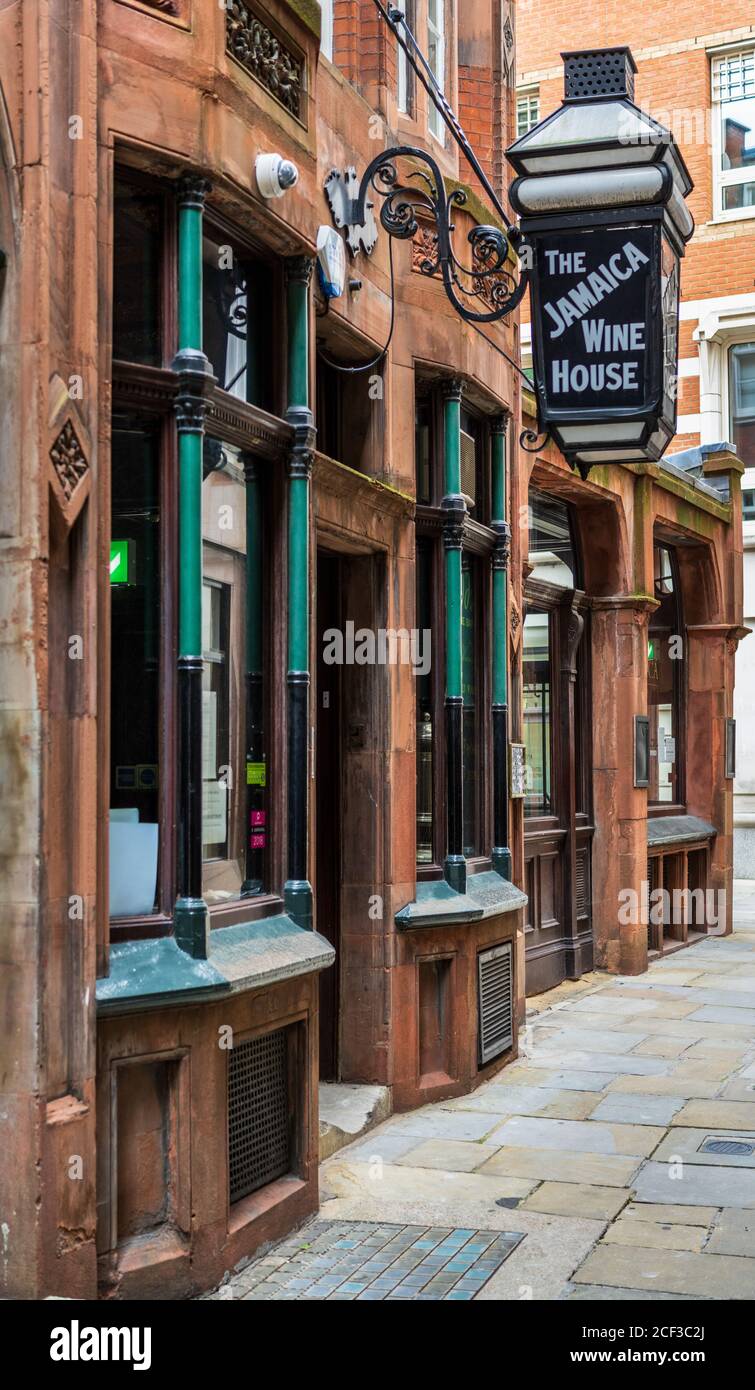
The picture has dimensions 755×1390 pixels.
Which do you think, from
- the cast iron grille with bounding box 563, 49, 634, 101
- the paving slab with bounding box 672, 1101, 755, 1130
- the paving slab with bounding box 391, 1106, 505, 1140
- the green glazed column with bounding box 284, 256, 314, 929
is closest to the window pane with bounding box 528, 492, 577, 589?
the cast iron grille with bounding box 563, 49, 634, 101

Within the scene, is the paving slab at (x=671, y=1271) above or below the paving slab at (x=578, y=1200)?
above

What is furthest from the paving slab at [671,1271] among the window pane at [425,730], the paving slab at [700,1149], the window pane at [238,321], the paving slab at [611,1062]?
the window pane at [238,321]

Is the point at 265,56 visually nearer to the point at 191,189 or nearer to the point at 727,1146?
the point at 191,189

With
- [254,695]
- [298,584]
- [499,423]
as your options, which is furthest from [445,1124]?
[499,423]

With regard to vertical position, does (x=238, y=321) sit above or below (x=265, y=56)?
below

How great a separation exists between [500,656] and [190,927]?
447cm

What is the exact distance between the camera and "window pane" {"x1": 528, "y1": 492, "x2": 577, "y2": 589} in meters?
12.6

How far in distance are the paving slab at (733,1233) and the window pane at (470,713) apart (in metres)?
3.29

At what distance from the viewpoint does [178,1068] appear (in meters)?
5.35

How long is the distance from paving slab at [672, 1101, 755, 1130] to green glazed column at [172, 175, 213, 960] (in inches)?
143

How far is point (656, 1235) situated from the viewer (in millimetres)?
6121

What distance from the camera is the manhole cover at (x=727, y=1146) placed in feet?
24.5

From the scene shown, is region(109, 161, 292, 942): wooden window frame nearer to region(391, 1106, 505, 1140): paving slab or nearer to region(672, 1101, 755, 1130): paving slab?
region(391, 1106, 505, 1140): paving slab

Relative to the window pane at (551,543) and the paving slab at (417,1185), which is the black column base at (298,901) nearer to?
the paving slab at (417,1185)
